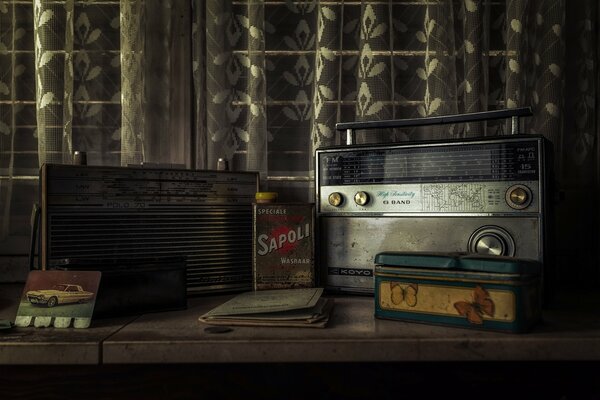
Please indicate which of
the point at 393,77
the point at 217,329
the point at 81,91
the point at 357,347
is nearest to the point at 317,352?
the point at 357,347

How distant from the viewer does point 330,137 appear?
1.25 meters

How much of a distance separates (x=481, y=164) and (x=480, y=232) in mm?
130

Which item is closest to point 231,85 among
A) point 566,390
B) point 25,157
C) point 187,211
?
point 187,211

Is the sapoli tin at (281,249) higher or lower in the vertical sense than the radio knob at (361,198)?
lower

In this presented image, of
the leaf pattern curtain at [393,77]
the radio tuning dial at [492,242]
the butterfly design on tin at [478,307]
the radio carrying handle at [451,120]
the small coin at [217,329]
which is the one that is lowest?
the small coin at [217,329]

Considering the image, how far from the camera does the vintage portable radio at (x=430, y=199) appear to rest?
0.90 meters

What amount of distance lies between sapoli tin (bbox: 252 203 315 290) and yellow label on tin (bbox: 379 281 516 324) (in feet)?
0.75

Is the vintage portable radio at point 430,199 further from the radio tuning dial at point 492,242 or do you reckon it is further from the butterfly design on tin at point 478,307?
the butterfly design on tin at point 478,307

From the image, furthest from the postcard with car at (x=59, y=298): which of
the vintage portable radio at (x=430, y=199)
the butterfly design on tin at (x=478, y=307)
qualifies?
the butterfly design on tin at (x=478, y=307)

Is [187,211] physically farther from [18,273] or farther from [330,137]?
[18,273]

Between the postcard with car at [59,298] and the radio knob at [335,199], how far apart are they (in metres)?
0.48

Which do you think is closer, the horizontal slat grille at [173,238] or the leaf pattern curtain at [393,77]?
the horizontal slat grille at [173,238]

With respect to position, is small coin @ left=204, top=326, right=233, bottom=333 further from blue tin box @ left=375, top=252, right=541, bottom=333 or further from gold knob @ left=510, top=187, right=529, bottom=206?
gold knob @ left=510, top=187, right=529, bottom=206

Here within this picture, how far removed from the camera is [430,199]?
97 centimetres
